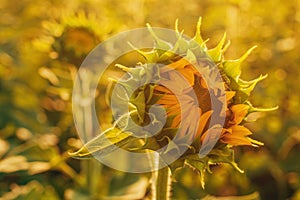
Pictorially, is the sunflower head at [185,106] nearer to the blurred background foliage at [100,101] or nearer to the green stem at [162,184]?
the green stem at [162,184]

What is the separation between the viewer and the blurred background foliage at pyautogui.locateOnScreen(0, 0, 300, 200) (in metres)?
1.63

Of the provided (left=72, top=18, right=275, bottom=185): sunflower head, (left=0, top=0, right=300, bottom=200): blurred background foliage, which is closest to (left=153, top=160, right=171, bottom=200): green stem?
(left=72, top=18, right=275, bottom=185): sunflower head

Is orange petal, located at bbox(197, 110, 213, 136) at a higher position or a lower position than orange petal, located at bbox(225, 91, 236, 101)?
lower

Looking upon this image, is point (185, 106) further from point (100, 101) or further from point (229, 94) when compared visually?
point (100, 101)

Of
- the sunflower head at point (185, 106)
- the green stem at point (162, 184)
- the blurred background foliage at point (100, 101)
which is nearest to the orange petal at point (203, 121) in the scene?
the sunflower head at point (185, 106)

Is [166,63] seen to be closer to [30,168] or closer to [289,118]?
[30,168]

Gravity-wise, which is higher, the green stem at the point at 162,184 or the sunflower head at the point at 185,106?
the sunflower head at the point at 185,106

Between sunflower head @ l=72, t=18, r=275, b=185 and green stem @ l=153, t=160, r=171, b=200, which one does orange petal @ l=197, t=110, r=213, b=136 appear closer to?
sunflower head @ l=72, t=18, r=275, b=185

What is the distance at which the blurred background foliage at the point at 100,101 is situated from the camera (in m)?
1.63

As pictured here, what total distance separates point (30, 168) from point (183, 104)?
0.70 meters

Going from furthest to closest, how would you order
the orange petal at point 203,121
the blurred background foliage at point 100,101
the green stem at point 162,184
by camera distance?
the blurred background foliage at point 100,101, the green stem at point 162,184, the orange petal at point 203,121

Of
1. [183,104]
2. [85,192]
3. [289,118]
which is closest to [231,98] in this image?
[183,104]

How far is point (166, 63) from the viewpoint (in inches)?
41.4

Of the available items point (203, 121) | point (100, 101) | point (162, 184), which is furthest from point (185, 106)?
point (100, 101)
